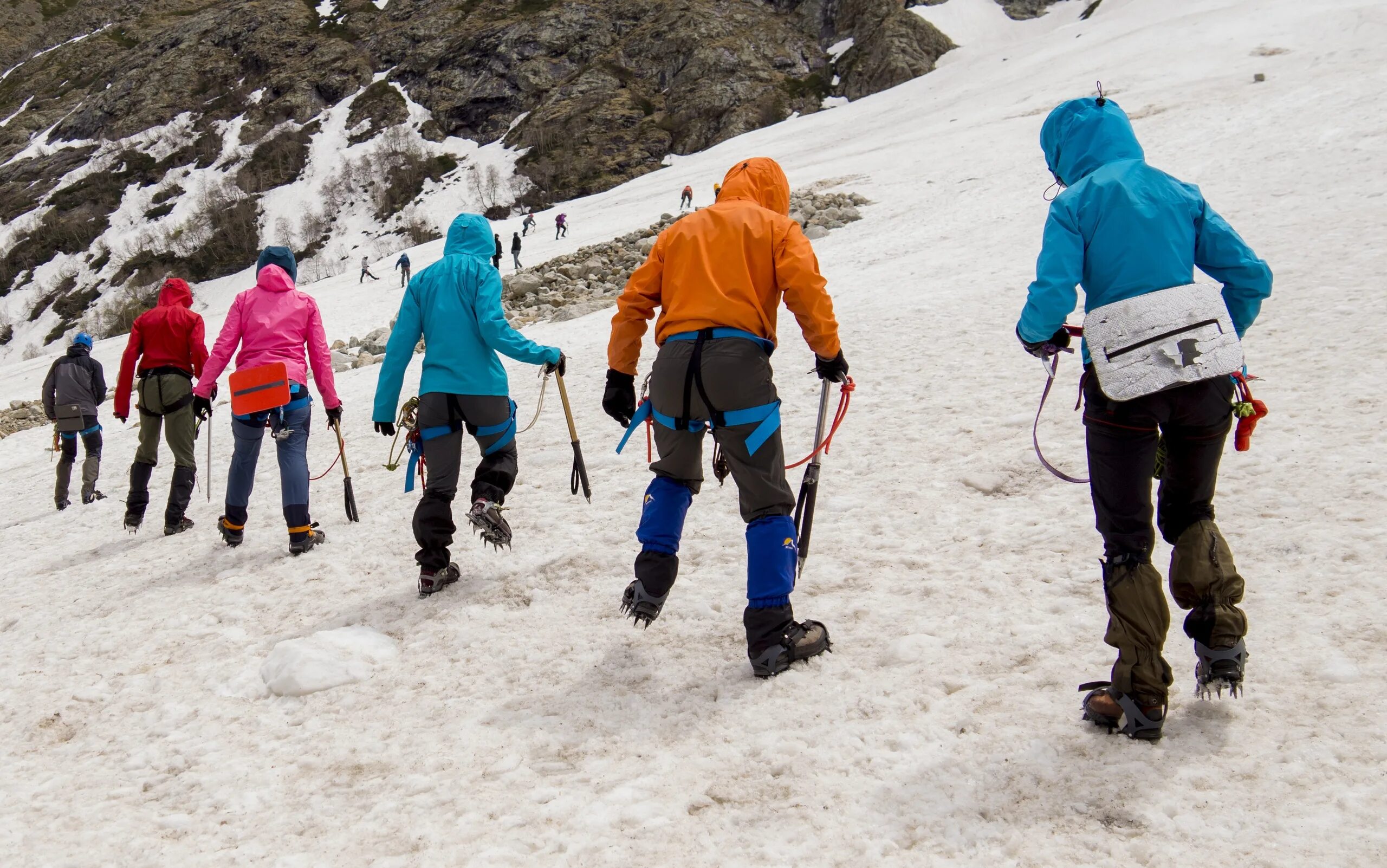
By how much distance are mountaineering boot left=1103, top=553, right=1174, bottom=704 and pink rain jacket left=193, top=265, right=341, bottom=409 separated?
576cm

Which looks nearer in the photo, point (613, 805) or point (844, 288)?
point (613, 805)

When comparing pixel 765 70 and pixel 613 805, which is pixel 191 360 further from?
pixel 765 70

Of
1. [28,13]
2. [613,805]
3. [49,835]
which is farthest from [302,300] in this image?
[28,13]

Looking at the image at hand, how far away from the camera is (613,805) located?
306cm

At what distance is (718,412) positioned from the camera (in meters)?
Answer: 3.98

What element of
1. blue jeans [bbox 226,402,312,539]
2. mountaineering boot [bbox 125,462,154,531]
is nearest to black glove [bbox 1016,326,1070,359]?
blue jeans [bbox 226,402,312,539]

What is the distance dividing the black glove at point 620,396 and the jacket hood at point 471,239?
6.18 ft

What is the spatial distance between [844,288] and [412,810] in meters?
12.5

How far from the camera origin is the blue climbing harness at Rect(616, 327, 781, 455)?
3.95 m

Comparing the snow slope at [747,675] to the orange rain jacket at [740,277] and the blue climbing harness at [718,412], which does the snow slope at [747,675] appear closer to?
the blue climbing harness at [718,412]

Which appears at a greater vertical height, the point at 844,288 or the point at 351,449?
the point at 844,288

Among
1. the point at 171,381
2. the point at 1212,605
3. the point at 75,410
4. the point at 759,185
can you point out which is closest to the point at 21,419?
the point at 75,410

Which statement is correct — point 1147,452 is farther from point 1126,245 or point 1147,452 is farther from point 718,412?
point 718,412

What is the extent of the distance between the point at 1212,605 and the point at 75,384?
12.7 meters
